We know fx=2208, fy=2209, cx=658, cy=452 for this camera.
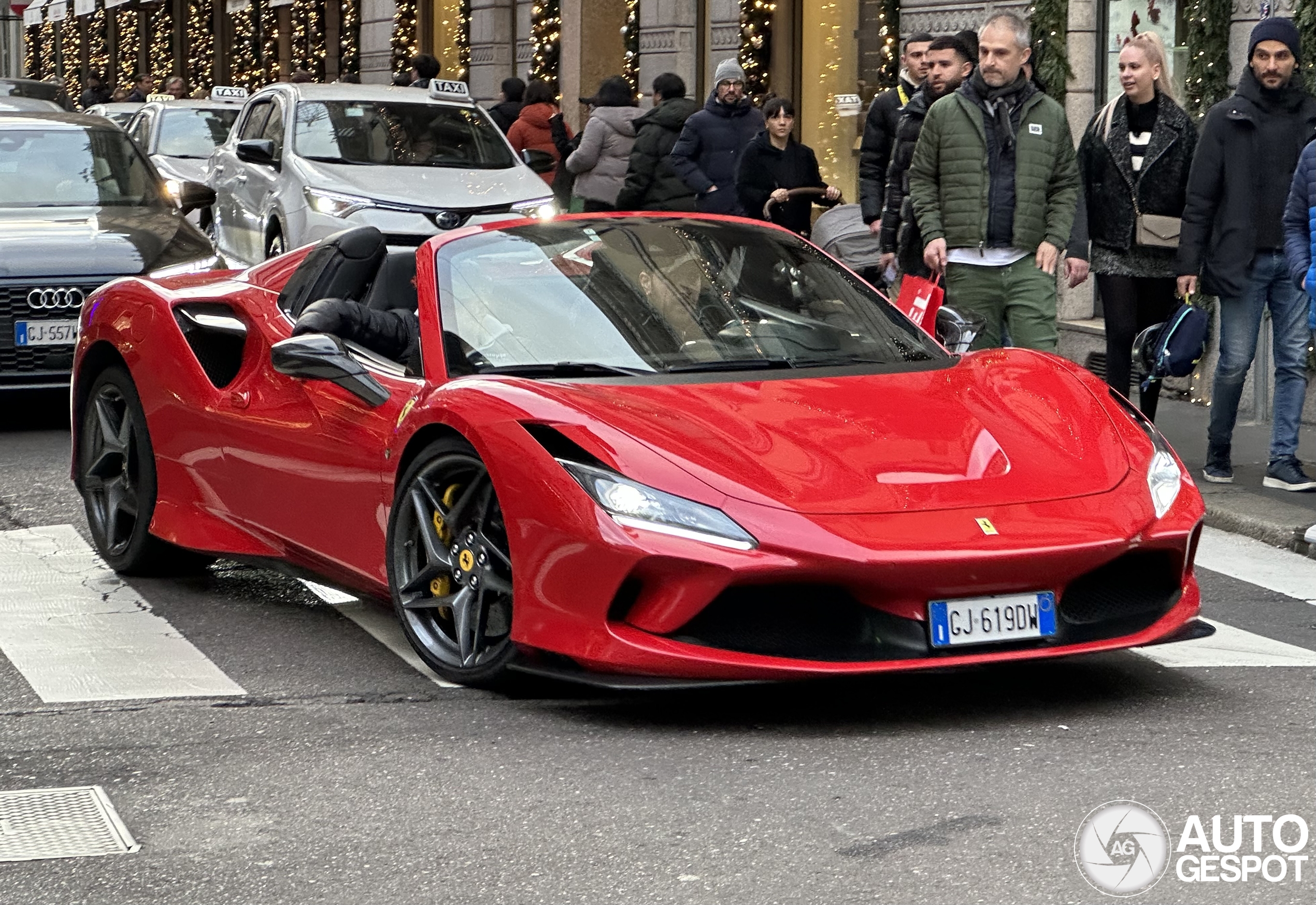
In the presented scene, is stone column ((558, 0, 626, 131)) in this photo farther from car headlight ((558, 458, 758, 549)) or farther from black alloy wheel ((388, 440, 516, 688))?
car headlight ((558, 458, 758, 549))

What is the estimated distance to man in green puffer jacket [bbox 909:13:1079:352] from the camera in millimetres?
9000

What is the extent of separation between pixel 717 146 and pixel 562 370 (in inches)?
336

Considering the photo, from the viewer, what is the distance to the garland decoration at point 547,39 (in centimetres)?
2480

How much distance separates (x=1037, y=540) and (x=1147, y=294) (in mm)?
4965

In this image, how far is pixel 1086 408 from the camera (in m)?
5.91

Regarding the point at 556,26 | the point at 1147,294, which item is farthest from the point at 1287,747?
the point at 556,26

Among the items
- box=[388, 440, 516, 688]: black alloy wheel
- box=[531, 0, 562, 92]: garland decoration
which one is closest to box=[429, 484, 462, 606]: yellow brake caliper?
box=[388, 440, 516, 688]: black alloy wheel

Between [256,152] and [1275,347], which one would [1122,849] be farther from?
[256,152]

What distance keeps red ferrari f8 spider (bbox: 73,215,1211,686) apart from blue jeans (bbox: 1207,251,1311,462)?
3283 millimetres

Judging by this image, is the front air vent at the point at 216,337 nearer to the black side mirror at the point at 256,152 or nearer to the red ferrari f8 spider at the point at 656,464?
the red ferrari f8 spider at the point at 656,464

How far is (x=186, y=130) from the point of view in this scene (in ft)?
70.2

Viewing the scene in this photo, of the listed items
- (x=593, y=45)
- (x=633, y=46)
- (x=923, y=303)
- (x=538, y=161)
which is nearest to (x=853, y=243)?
(x=538, y=161)

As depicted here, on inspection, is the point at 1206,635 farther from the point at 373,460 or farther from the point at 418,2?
the point at 418,2

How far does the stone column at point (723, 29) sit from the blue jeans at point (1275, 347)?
1121cm
